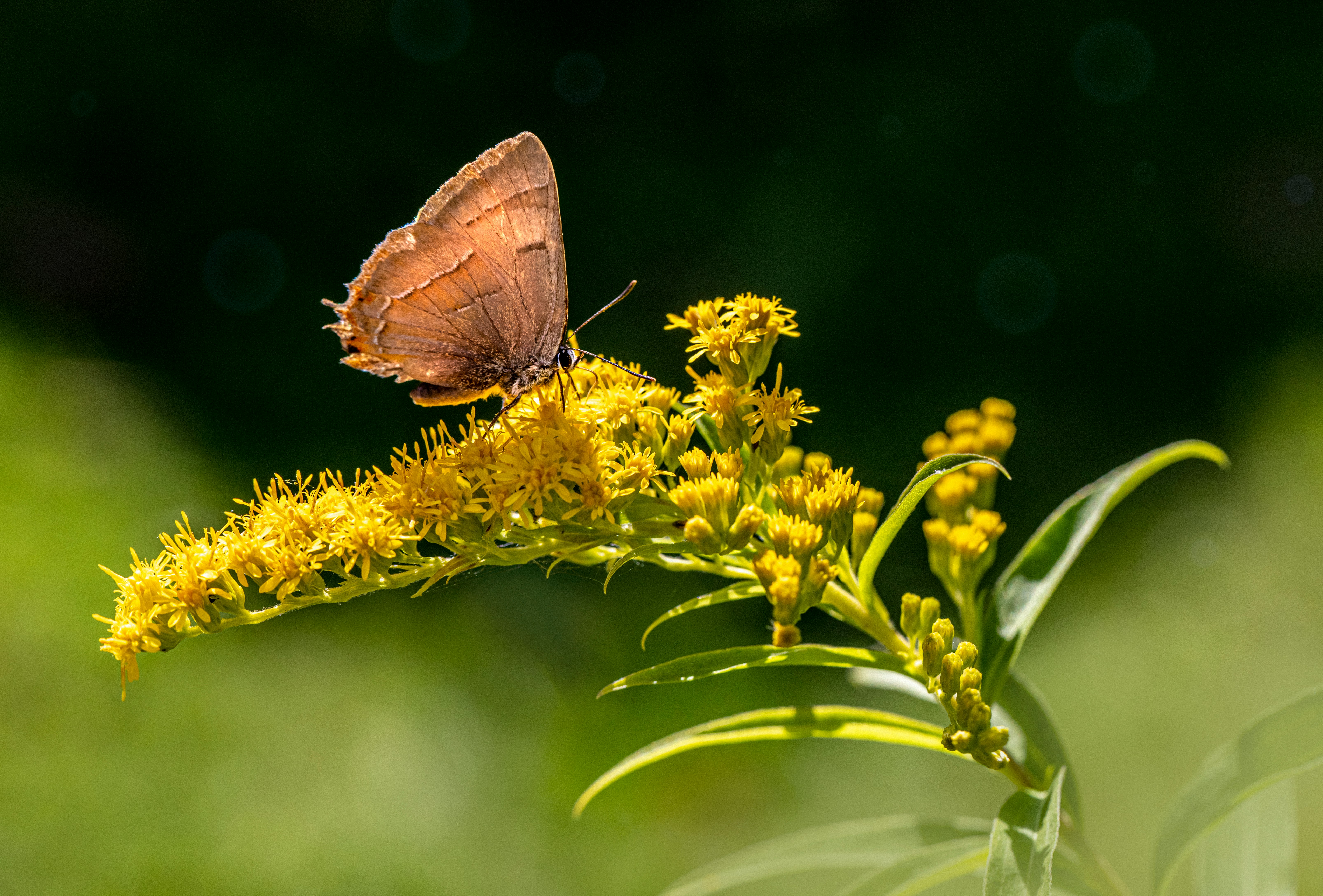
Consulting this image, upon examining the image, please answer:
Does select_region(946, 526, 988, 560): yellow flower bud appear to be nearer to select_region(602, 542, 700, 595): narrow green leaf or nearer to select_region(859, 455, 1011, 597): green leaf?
select_region(859, 455, 1011, 597): green leaf

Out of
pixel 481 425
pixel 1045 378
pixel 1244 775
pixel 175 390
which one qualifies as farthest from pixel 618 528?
pixel 175 390

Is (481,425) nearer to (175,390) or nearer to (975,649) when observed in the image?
(975,649)

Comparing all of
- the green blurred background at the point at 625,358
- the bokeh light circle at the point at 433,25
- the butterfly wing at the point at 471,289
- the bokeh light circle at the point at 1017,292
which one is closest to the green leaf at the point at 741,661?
the butterfly wing at the point at 471,289

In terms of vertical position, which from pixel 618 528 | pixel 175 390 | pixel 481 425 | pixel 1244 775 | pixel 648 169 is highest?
pixel 648 169

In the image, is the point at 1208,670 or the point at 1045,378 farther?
the point at 1045,378

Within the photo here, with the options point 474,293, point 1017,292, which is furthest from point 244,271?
point 474,293

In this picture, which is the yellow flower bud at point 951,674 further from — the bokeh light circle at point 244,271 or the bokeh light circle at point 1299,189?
the bokeh light circle at point 244,271

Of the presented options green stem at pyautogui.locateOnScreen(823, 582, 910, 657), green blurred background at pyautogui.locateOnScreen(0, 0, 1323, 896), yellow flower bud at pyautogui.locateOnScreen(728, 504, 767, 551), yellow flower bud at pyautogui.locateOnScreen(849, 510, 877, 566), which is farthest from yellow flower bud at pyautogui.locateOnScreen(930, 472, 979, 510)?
green blurred background at pyautogui.locateOnScreen(0, 0, 1323, 896)
